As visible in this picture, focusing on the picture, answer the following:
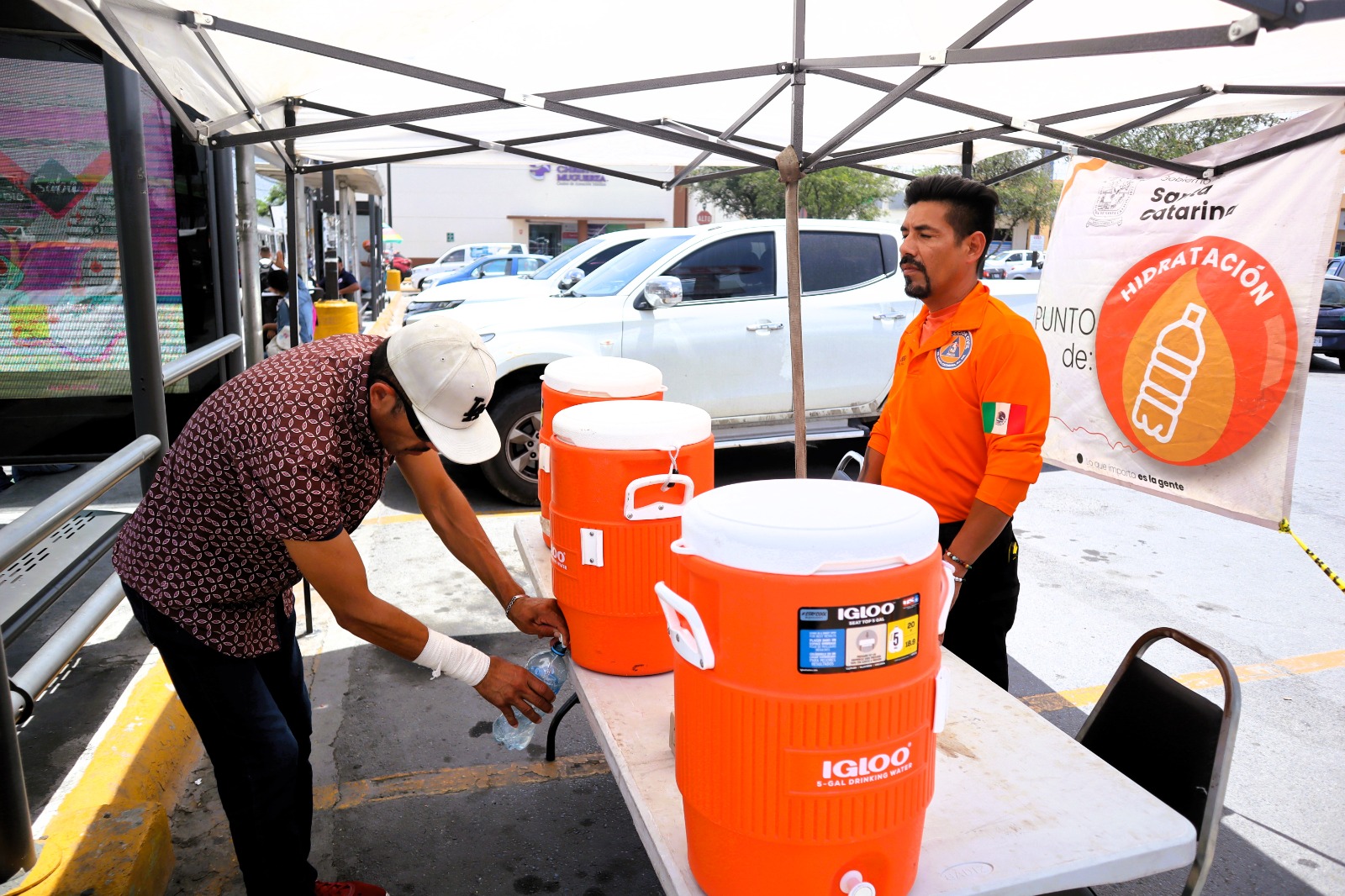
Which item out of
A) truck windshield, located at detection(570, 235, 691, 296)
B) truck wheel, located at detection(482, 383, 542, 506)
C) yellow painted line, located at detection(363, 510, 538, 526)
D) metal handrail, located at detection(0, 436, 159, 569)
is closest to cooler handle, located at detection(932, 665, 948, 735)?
metal handrail, located at detection(0, 436, 159, 569)

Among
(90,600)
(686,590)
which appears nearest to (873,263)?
(90,600)

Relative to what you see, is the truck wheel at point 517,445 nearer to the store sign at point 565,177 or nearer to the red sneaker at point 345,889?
the red sneaker at point 345,889

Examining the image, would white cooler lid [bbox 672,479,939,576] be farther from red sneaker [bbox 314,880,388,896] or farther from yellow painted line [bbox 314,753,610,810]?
yellow painted line [bbox 314,753,610,810]

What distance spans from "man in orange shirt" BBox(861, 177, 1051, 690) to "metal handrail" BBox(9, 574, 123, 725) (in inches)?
96.4

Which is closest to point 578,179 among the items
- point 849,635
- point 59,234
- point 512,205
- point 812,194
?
point 512,205

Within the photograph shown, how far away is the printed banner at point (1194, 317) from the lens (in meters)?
3.36

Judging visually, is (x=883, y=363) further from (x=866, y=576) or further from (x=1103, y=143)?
(x=866, y=576)

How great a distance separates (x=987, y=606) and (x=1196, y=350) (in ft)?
5.45

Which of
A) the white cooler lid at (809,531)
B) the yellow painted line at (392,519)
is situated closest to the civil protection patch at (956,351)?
the white cooler lid at (809,531)

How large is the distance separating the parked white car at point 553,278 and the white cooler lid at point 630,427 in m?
5.37

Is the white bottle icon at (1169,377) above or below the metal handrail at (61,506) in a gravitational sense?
above

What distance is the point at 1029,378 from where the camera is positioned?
2.57 meters

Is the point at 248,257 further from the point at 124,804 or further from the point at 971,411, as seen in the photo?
the point at 971,411

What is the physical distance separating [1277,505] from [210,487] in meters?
3.55
